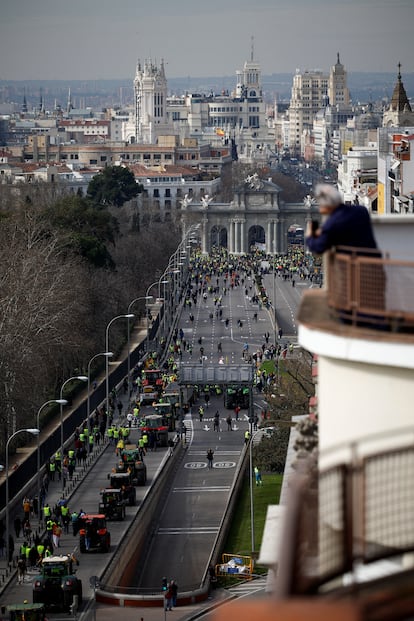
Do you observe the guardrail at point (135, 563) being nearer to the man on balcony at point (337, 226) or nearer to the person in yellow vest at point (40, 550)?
the person in yellow vest at point (40, 550)

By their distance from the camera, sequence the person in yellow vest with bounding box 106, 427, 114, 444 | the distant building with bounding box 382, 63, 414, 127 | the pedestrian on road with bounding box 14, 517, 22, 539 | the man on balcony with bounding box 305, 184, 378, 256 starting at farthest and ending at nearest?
the distant building with bounding box 382, 63, 414, 127 → the person in yellow vest with bounding box 106, 427, 114, 444 → the pedestrian on road with bounding box 14, 517, 22, 539 → the man on balcony with bounding box 305, 184, 378, 256

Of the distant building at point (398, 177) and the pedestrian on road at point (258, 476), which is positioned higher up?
the distant building at point (398, 177)

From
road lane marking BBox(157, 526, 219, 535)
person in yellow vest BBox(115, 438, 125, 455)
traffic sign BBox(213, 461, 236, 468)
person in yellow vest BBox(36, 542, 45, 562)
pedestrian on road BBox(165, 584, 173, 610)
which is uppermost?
pedestrian on road BBox(165, 584, 173, 610)

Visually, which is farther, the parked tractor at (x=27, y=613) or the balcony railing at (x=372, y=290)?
the parked tractor at (x=27, y=613)

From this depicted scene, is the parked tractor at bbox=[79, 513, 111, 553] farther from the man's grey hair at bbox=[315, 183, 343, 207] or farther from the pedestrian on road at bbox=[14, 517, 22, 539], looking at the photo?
the man's grey hair at bbox=[315, 183, 343, 207]

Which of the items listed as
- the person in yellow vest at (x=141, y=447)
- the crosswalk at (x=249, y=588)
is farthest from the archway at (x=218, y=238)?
the crosswalk at (x=249, y=588)

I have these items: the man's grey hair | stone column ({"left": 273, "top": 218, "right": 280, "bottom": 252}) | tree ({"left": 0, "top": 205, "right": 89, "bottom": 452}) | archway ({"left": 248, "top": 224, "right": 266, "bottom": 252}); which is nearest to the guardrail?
tree ({"left": 0, "top": 205, "right": 89, "bottom": 452})

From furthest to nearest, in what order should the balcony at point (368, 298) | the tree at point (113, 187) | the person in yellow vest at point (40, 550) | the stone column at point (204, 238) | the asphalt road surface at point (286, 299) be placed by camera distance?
the stone column at point (204, 238), the tree at point (113, 187), the asphalt road surface at point (286, 299), the person in yellow vest at point (40, 550), the balcony at point (368, 298)
